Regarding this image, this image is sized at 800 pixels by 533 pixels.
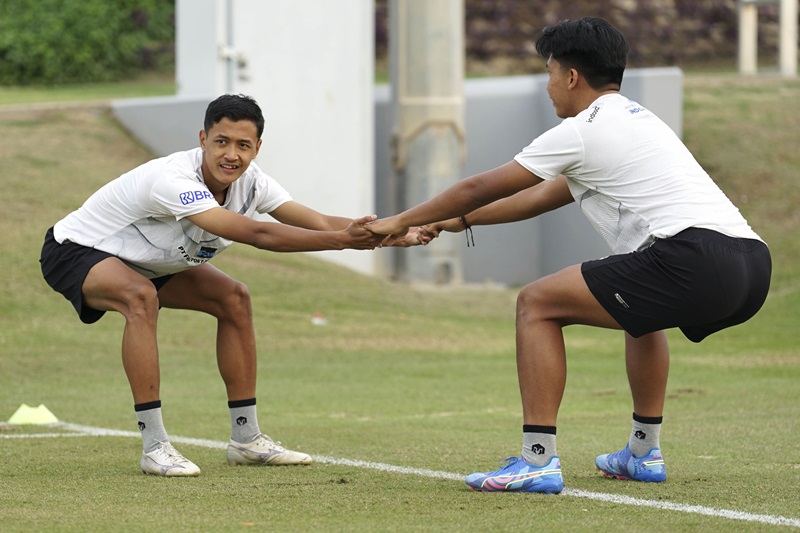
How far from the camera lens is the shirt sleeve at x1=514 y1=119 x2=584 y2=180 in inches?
227

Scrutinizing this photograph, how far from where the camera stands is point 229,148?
21.5 feet

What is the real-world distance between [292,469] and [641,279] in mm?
2099

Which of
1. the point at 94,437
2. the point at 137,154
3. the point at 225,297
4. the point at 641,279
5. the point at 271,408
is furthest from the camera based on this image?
the point at 137,154

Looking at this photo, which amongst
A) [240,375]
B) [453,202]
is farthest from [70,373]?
[453,202]

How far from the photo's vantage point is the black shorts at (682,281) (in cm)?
569

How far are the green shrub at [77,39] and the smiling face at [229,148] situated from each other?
78.2 ft

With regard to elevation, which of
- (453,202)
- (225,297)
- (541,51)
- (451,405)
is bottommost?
(451,405)

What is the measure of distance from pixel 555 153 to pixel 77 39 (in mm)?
25778

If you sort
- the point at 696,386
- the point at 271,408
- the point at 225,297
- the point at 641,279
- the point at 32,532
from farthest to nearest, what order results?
1. the point at 696,386
2. the point at 271,408
3. the point at 225,297
4. the point at 641,279
5. the point at 32,532

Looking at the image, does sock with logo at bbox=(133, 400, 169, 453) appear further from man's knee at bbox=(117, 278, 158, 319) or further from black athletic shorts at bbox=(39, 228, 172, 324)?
black athletic shorts at bbox=(39, 228, 172, 324)

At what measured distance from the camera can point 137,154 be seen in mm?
18891

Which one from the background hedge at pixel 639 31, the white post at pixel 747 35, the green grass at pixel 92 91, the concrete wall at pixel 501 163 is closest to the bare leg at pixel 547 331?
the concrete wall at pixel 501 163

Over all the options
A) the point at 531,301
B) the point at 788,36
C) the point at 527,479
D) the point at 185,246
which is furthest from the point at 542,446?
the point at 788,36

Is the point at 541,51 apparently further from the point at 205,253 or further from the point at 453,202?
the point at 205,253
